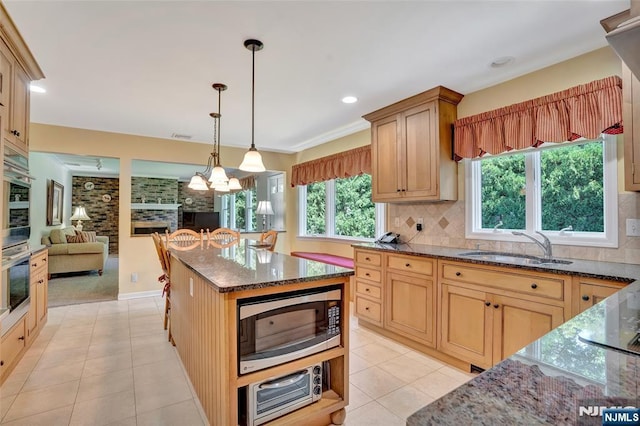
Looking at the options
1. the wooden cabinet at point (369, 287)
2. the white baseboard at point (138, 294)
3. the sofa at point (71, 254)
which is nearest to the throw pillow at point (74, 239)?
the sofa at point (71, 254)

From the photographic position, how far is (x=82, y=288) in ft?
17.2

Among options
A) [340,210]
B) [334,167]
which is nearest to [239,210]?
[340,210]

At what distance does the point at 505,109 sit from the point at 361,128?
192 centimetres

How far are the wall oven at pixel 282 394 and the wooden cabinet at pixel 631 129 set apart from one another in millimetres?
2115

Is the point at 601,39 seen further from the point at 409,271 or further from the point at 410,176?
the point at 409,271

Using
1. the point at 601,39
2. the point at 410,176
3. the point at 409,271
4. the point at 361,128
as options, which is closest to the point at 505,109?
the point at 601,39

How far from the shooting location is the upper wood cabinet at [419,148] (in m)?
2.99

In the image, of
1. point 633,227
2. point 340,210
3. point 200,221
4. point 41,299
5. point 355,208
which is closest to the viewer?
point 633,227

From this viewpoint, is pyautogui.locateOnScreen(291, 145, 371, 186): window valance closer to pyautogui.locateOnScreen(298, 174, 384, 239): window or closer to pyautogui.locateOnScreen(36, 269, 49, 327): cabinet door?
pyautogui.locateOnScreen(298, 174, 384, 239): window

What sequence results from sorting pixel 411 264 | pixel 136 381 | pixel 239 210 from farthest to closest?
pixel 239 210
pixel 411 264
pixel 136 381

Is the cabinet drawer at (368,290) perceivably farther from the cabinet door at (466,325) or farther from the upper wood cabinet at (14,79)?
the upper wood cabinet at (14,79)

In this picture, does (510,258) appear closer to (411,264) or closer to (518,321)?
(518,321)

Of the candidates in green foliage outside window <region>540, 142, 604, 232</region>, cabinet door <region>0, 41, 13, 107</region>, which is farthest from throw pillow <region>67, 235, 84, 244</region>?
green foliage outside window <region>540, 142, 604, 232</region>

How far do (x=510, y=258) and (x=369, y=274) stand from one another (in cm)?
131
